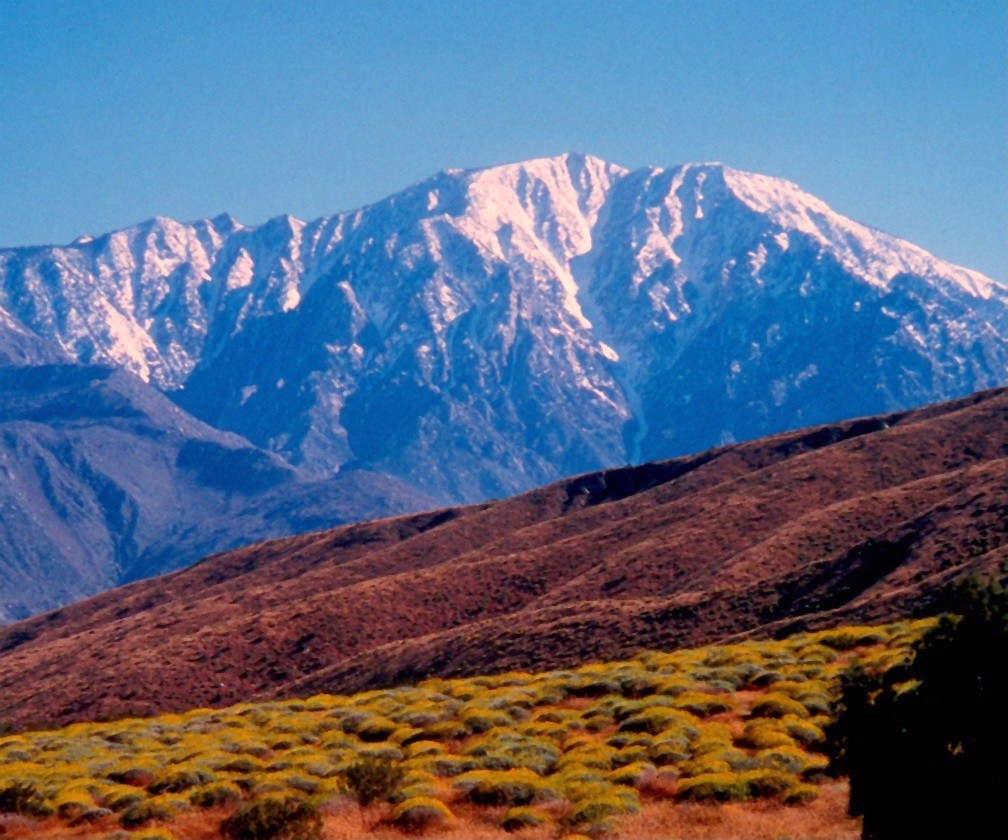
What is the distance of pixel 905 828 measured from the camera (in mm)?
20719

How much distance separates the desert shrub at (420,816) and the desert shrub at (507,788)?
1.29 metres

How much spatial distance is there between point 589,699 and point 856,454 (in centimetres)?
7180

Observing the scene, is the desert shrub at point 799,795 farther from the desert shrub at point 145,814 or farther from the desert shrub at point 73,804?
the desert shrub at point 73,804

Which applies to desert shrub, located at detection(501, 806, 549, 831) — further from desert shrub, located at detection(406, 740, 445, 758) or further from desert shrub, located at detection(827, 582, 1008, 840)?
desert shrub, located at detection(827, 582, 1008, 840)

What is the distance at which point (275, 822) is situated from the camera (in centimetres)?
2666

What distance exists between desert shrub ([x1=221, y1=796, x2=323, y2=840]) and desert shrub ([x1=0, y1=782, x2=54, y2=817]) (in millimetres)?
4923

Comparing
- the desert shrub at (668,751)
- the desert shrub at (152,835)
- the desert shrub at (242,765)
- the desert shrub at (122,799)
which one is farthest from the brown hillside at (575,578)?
the desert shrub at (152,835)

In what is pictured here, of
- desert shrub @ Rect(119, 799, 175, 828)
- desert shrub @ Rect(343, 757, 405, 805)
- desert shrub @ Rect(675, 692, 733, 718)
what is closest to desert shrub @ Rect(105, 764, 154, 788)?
desert shrub @ Rect(119, 799, 175, 828)

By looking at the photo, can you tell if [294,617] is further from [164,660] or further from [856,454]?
[856,454]

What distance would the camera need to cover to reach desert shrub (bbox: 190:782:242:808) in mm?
29297

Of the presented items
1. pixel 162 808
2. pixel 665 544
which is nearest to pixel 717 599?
pixel 665 544

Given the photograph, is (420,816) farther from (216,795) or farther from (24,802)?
(24,802)

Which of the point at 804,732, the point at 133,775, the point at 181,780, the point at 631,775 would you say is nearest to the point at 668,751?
the point at 631,775

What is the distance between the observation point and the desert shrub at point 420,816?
27438 millimetres
